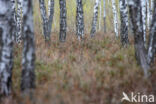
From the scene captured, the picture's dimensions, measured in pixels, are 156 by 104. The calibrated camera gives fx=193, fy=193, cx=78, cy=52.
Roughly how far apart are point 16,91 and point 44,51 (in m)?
3.68

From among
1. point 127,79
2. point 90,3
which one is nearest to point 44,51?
point 127,79

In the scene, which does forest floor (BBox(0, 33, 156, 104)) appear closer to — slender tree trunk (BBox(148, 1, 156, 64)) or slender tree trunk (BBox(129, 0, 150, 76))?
slender tree trunk (BBox(129, 0, 150, 76))

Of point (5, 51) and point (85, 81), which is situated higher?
point (5, 51)

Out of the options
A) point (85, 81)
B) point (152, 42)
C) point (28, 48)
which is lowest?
point (85, 81)

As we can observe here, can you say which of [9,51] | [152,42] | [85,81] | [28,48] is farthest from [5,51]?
[152,42]

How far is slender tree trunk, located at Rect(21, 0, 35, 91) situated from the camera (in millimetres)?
4684

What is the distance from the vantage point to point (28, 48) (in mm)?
4734

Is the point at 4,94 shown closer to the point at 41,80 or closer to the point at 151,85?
the point at 41,80

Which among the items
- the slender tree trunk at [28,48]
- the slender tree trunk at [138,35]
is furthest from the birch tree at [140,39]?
the slender tree trunk at [28,48]

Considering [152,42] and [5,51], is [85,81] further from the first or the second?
[152,42]

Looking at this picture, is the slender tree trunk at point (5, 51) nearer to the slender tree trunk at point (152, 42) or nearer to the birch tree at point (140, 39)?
the birch tree at point (140, 39)

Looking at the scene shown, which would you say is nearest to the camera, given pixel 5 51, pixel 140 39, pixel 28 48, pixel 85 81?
pixel 28 48

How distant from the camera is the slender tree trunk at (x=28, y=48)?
4684 mm

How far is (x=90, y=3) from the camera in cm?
3553
